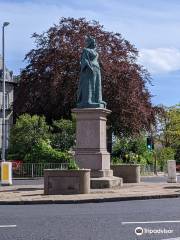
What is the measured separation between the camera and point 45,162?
128 feet

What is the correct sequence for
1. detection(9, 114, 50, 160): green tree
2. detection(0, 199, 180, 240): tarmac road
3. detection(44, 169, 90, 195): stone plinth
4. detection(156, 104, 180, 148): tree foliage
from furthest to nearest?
detection(156, 104, 180, 148): tree foliage
detection(9, 114, 50, 160): green tree
detection(44, 169, 90, 195): stone plinth
detection(0, 199, 180, 240): tarmac road

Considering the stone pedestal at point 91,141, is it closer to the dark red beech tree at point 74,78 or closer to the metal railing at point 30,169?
the metal railing at point 30,169

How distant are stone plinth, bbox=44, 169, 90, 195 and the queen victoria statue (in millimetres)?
4308

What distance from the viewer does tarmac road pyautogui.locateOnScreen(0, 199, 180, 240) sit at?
10375 mm

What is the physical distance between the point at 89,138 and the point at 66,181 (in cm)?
362

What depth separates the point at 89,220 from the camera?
12500mm

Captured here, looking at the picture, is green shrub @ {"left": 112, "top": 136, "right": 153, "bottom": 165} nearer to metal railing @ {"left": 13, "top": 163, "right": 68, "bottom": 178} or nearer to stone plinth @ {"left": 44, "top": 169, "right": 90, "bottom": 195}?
metal railing @ {"left": 13, "top": 163, "right": 68, "bottom": 178}

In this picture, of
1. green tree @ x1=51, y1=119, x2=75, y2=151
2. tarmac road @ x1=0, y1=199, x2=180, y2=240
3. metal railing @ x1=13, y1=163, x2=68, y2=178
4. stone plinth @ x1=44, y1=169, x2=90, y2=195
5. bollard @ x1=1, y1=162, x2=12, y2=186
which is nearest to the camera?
tarmac road @ x1=0, y1=199, x2=180, y2=240

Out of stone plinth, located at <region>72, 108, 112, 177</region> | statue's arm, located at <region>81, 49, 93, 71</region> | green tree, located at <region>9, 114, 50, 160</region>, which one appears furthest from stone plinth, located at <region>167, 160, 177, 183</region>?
green tree, located at <region>9, 114, 50, 160</region>

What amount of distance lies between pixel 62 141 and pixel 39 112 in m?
6.48

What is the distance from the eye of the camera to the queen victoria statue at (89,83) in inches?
898

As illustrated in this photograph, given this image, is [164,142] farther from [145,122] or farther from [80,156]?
[80,156]

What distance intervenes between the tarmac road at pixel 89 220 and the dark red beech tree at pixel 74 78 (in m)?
27.9

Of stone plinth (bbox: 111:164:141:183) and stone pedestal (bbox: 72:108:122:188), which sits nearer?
stone pedestal (bbox: 72:108:122:188)
